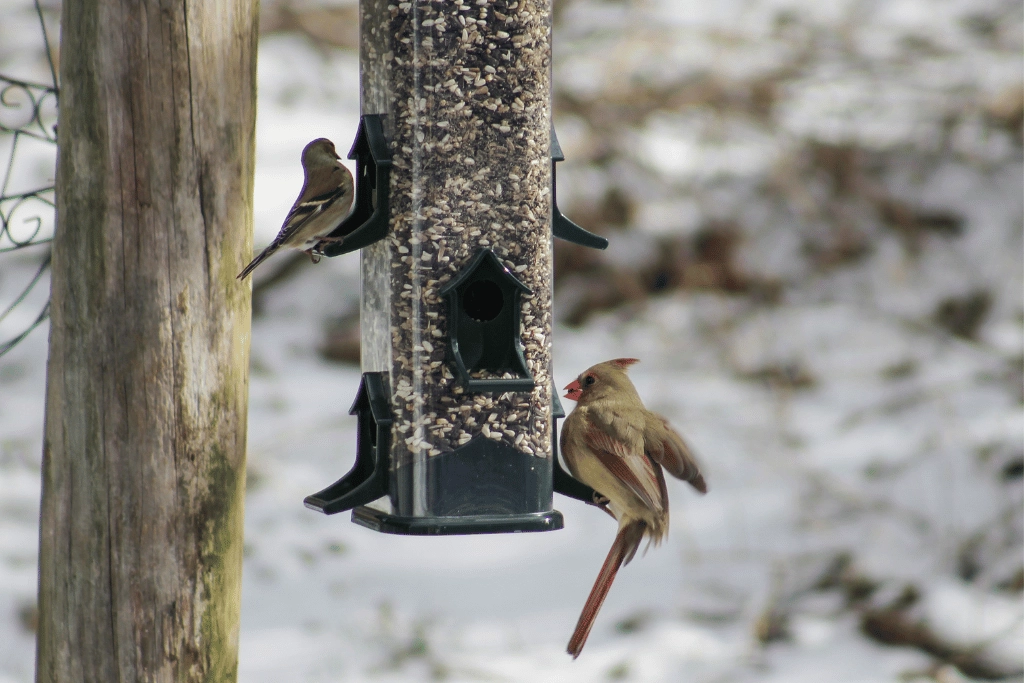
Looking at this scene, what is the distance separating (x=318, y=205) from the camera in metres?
2.78

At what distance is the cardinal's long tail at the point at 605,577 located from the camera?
2.75 m

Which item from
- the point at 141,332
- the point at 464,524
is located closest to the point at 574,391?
the point at 464,524

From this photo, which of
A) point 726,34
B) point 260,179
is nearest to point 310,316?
point 260,179

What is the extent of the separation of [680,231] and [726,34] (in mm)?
1553

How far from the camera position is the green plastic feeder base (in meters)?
2.63

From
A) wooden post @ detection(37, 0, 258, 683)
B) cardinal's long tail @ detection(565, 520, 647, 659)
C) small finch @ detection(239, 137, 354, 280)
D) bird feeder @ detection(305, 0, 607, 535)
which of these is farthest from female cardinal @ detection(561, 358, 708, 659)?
wooden post @ detection(37, 0, 258, 683)

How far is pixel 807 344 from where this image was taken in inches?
355

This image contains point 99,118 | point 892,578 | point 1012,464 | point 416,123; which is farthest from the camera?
point 1012,464

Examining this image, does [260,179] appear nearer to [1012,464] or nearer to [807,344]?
[807,344]

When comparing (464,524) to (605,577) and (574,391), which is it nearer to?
(605,577)

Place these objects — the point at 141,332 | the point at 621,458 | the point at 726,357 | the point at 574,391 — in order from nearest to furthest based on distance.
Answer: the point at 141,332
the point at 621,458
the point at 574,391
the point at 726,357

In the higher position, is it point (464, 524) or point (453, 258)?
point (453, 258)

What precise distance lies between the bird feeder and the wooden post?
44 cm

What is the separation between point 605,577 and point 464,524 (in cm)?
44
